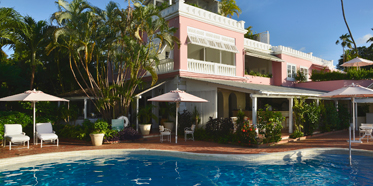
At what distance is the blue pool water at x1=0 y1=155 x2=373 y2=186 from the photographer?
769 cm

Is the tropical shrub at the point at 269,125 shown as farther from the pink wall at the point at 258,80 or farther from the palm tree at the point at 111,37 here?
the pink wall at the point at 258,80

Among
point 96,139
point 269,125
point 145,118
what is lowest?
point 96,139

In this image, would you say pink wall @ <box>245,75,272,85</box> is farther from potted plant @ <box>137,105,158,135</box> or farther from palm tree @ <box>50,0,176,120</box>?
potted plant @ <box>137,105,158,135</box>

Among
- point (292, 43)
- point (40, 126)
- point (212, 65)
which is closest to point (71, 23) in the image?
point (40, 126)

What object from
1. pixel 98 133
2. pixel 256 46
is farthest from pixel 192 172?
pixel 256 46

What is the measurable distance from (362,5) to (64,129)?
26108mm

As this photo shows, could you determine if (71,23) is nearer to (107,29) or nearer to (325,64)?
(107,29)

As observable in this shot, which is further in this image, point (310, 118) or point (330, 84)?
point (330, 84)

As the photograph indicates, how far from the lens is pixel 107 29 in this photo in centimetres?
1455

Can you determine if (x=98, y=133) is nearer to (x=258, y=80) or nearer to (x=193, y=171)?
(x=193, y=171)

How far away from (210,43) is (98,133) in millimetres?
9355

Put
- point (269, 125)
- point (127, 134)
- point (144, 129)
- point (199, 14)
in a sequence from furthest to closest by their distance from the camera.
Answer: point (199, 14), point (144, 129), point (127, 134), point (269, 125)

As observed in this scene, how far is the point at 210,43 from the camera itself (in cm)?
1706

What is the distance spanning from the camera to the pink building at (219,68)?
1488 centimetres
